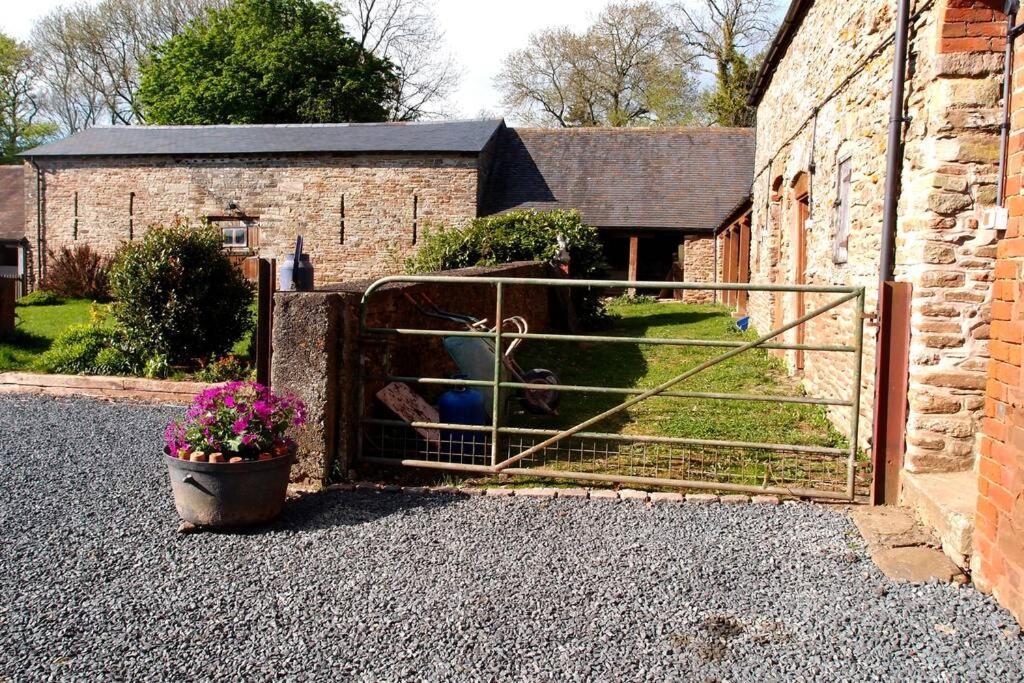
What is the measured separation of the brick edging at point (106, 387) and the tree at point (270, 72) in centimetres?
2574

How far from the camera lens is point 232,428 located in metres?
4.43

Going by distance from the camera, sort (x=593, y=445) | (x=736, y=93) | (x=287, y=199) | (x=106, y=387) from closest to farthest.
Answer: (x=593, y=445), (x=106, y=387), (x=287, y=199), (x=736, y=93)

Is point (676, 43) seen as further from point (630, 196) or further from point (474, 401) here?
point (474, 401)

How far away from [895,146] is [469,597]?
3.82 meters

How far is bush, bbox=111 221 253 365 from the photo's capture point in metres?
9.22

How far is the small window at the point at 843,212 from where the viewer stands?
6645 mm

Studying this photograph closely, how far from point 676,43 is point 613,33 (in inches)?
137

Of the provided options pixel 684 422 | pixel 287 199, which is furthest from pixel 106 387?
pixel 287 199

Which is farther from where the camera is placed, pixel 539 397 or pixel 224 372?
pixel 224 372

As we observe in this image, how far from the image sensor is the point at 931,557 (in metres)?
4.02

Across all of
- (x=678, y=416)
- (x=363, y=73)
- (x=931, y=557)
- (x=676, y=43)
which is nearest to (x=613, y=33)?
(x=676, y=43)

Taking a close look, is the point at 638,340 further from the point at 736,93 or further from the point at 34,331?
the point at 736,93

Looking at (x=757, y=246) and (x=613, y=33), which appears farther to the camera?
(x=613, y=33)

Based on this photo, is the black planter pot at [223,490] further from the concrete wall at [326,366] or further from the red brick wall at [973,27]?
the red brick wall at [973,27]
